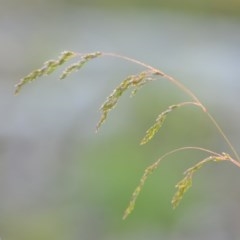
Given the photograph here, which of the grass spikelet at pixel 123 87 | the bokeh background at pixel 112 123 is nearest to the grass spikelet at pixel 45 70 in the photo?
the grass spikelet at pixel 123 87

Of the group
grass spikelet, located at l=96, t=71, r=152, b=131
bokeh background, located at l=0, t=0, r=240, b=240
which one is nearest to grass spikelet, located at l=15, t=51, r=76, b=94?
grass spikelet, located at l=96, t=71, r=152, b=131

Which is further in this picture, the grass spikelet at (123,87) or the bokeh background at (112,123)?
the bokeh background at (112,123)

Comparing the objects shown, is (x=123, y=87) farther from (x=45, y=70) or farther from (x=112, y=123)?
(x=112, y=123)

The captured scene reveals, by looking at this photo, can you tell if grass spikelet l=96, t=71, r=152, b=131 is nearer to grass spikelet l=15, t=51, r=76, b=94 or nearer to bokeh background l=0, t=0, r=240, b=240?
grass spikelet l=15, t=51, r=76, b=94

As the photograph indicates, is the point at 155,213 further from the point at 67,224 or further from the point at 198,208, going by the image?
the point at 67,224

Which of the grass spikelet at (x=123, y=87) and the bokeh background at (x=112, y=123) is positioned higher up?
the grass spikelet at (x=123, y=87)

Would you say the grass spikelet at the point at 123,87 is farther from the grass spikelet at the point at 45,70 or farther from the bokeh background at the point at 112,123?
the bokeh background at the point at 112,123

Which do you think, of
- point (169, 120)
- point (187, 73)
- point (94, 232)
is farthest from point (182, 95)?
point (94, 232)

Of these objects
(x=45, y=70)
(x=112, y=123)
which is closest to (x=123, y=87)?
(x=45, y=70)
